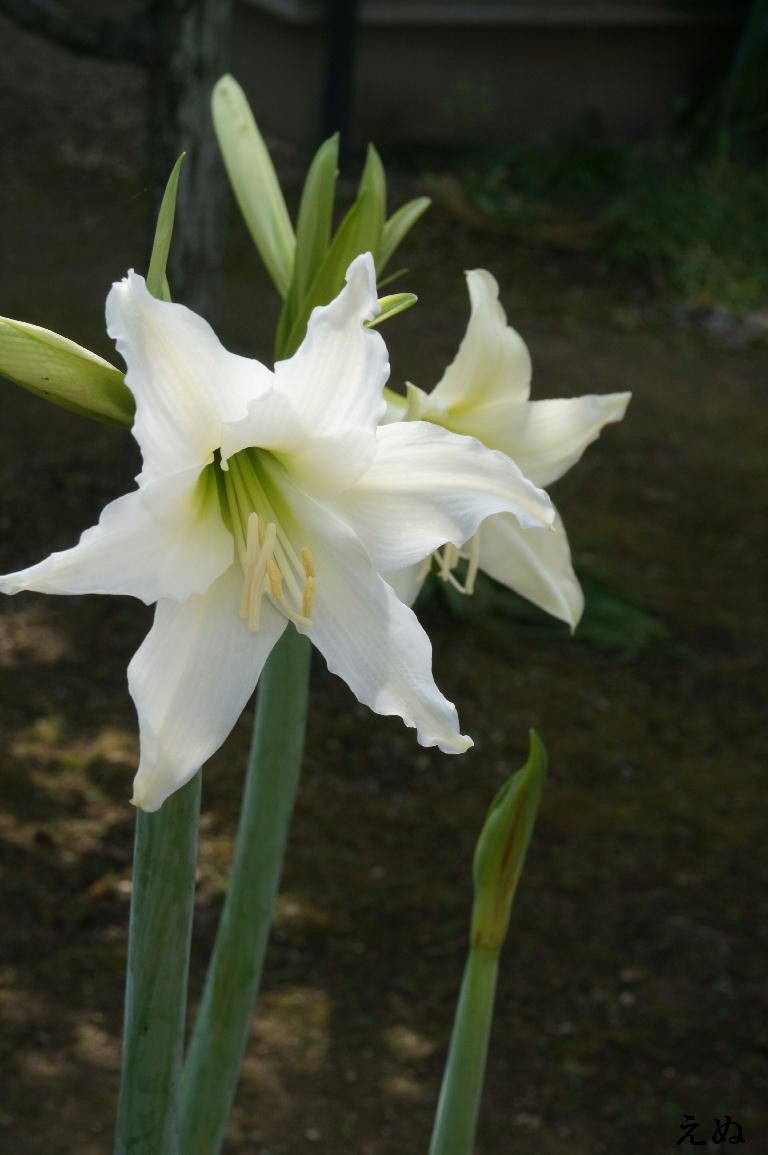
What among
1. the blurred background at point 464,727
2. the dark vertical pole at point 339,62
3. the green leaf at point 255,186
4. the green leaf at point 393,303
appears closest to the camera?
the green leaf at point 393,303

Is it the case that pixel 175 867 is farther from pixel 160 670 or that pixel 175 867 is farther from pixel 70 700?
pixel 70 700

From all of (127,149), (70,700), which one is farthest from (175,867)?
(127,149)

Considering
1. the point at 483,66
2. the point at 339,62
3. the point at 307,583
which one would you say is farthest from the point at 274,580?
the point at 483,66

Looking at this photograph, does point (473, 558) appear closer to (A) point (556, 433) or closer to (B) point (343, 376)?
(A) point (556, 433)

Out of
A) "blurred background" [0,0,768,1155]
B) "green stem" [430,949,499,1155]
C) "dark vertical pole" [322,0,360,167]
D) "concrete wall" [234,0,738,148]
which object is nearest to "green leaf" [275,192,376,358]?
"green stem" [430,949,499,1155]

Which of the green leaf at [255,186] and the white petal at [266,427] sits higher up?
the green leaf at [255,186]

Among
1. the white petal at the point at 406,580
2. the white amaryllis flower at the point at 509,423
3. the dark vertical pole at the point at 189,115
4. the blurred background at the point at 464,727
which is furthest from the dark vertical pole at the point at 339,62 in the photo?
the white petal at the point at 406,580

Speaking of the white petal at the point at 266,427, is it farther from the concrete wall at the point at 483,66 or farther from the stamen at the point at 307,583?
the concrete wall at the point at 483,66
